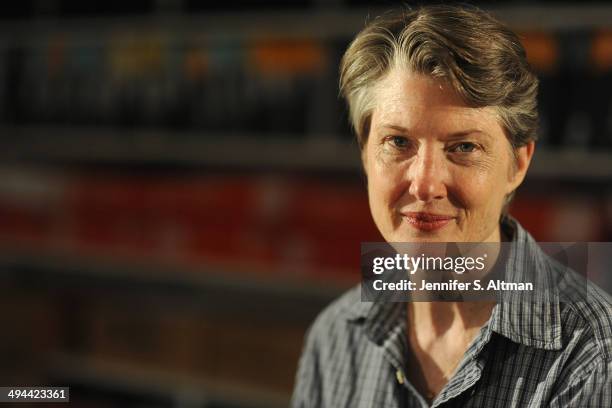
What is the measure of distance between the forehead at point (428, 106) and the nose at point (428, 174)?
0.06ft

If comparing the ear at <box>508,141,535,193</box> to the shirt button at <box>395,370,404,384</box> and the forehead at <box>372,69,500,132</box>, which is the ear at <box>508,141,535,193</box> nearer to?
the forehead at <box>372,69,500,132</box>

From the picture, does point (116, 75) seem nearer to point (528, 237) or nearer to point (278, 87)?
point (278, 87)

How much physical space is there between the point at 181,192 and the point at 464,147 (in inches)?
60.6

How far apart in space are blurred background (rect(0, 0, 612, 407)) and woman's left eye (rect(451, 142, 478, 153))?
3.75ft

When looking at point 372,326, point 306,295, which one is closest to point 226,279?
point 306,295

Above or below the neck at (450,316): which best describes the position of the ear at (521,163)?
above

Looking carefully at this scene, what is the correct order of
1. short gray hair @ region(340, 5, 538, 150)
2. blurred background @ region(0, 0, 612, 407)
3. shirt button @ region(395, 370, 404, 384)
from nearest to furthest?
short gray hair @ region(340, 5, 538, 150), shirt button @ region(395, 370, 404, 384), blurred background @ region(0, 0, 612, 407)

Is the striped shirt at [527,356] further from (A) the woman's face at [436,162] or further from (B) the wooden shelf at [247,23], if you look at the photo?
(B) the wooden shelf at [247,23]

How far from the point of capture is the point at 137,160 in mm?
2264

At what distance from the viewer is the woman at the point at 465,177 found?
519 mm

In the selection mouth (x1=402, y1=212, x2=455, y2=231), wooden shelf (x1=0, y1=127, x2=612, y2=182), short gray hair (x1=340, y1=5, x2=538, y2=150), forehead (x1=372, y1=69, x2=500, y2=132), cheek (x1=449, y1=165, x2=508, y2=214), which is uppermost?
wooden shelf (x1=0, y1=127, x2=612, y2=182)

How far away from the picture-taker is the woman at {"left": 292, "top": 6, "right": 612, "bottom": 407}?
52cm

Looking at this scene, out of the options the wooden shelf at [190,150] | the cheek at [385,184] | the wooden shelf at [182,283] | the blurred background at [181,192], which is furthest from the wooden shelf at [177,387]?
→ the cheek at [385,184]

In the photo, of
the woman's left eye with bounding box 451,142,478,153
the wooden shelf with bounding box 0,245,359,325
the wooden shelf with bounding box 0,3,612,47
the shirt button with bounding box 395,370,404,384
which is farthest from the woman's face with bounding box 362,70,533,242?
the wooden shelf with bounding box 0,245,359,325
